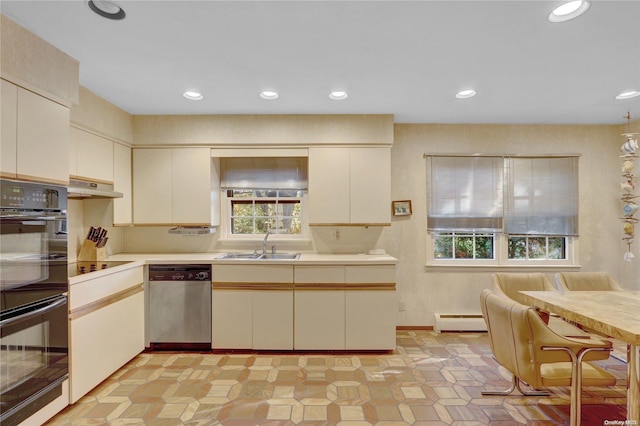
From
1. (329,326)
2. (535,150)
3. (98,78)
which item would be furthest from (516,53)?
(98,78)

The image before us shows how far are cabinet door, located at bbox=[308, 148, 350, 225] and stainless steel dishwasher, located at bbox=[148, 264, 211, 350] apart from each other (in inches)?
50.9

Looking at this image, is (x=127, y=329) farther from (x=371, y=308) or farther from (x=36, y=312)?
(x=371, y=308)

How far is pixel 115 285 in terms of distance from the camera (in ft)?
9.15

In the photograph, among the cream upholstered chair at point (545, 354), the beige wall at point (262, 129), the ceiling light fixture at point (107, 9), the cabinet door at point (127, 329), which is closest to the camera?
the ceiling light fixture at point (107, 9)

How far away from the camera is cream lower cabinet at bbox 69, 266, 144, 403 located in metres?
2.34

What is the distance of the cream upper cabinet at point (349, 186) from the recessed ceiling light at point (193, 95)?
4.01 feet

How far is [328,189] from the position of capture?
3.62 m

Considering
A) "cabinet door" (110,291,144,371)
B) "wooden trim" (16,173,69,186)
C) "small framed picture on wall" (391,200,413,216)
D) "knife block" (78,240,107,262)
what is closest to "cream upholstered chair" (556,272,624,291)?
"small framed picture on wall" (391,200,413,216)

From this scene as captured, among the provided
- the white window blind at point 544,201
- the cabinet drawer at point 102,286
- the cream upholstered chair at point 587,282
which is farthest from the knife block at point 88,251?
the white window blind at point 544,201

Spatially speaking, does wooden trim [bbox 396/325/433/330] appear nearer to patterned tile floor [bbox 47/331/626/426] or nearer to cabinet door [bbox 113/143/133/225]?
patterned tile floor [bbox 47/331/626/426]

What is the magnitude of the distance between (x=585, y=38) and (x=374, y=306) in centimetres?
259

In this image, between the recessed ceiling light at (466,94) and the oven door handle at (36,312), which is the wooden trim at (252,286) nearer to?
the oven door handle at (36,312)

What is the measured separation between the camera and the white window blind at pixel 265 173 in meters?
3.91

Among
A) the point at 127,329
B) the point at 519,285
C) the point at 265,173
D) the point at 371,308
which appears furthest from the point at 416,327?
the point at 127,329
